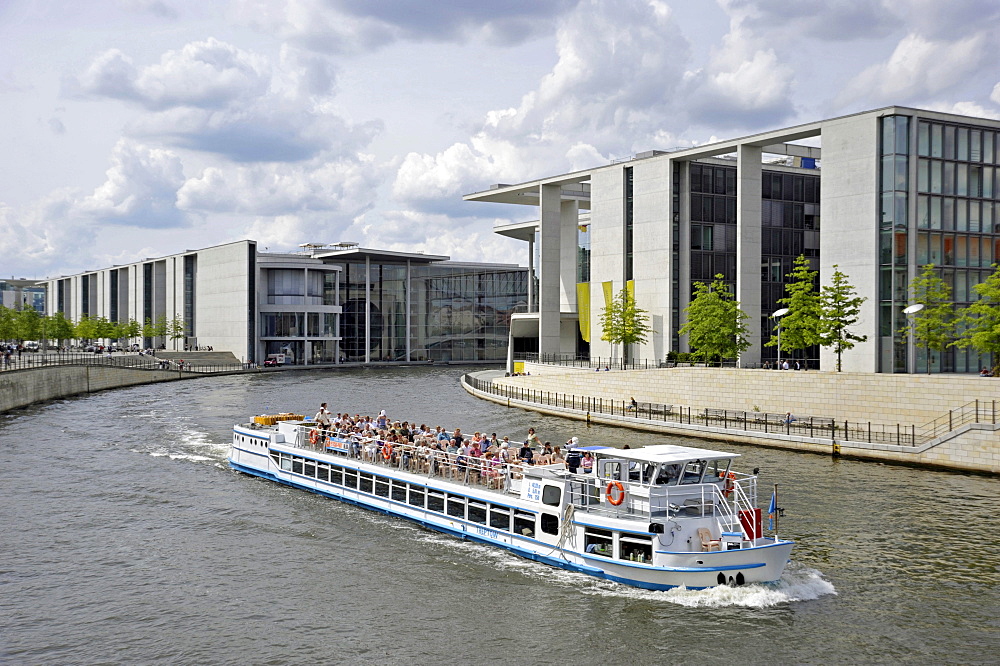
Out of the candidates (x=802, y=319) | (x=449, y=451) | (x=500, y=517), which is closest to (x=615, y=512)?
(x=500, y=517)

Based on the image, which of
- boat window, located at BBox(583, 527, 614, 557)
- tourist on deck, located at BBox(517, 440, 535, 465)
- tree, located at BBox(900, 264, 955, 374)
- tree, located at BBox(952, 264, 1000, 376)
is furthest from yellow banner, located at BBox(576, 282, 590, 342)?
boat window, located at BBox(583, 527, 614, 557)

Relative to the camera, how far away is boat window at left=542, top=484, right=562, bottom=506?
90.1ft

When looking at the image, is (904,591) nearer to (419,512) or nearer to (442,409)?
(419,512)

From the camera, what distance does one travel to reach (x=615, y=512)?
25906 millimetres

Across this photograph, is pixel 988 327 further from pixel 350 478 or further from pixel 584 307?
pixel 584 307

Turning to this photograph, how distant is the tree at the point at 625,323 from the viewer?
78.6 metres

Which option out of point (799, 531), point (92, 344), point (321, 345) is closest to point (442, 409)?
point (799, 531)

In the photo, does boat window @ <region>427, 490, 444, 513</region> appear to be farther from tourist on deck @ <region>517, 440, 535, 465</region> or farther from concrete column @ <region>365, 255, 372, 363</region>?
concrete column @ <region>365, 255, 372, 363</region>

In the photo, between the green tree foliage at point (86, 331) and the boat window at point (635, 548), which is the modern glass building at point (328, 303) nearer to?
the green tree foliage at point (86, 331)

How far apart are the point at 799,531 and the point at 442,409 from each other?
41.4 m

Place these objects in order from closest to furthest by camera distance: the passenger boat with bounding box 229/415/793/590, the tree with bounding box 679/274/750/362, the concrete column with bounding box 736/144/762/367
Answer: the passenger boat with bounding box 229/415/793/590 → the tree with bounding box 679/274/750/362 → the concrete column with bounding box 736/144/762/367

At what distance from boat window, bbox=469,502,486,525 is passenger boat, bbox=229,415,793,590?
5cm

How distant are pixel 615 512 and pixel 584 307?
71392mm

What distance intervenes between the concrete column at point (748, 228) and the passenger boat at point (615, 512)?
150 feet
